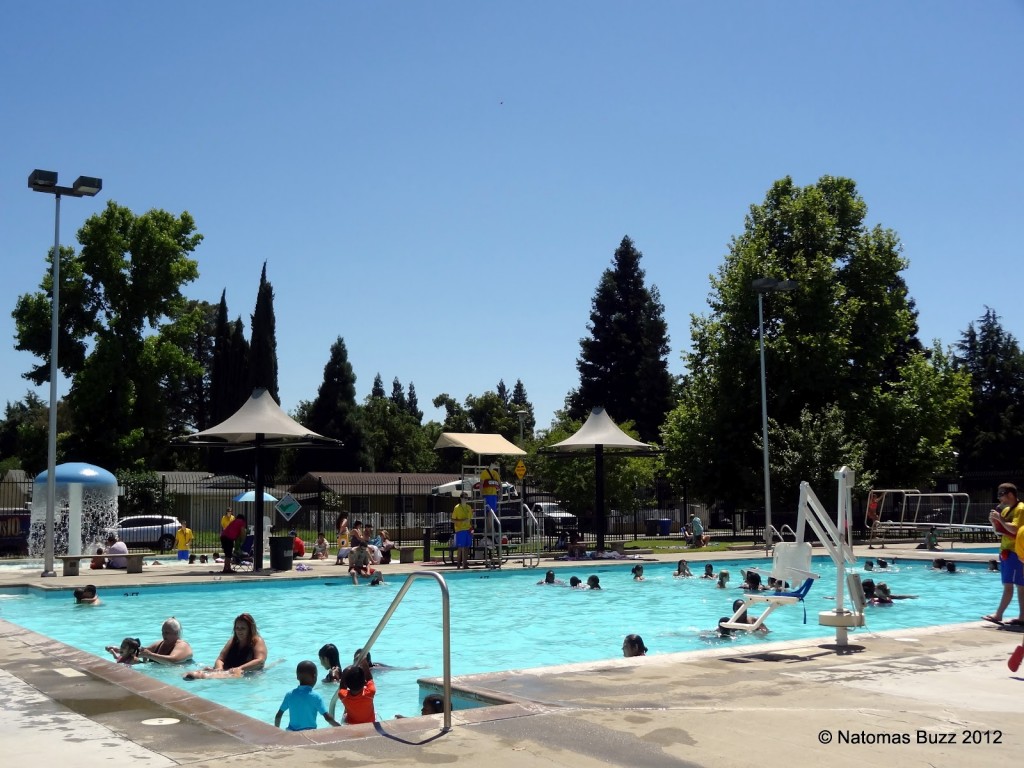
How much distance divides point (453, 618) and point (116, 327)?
33.4m

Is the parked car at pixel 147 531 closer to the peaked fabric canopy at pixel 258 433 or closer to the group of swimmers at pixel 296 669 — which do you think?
the peaked fabric canopy at pixel 258 433

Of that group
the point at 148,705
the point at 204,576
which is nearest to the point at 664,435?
the point at 204,576

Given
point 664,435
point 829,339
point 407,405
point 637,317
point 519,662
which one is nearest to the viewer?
point 519,662

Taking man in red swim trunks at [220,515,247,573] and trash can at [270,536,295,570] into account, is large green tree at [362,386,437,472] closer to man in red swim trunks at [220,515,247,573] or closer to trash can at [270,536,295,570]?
man in red swim trunks at [220,515,247,573]

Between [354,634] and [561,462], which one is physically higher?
[561,462]

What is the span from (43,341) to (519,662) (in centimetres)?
3776

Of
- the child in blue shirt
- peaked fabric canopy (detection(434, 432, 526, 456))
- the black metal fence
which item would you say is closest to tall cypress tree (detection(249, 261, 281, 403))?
the black metal fence

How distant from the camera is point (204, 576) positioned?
71.2 ft

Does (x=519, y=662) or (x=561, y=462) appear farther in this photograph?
(x=561, y=462)

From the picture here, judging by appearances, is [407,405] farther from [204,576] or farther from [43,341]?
[204,576]

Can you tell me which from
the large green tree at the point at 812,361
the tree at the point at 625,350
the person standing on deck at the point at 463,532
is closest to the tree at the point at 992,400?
the tree at the point at 625,350

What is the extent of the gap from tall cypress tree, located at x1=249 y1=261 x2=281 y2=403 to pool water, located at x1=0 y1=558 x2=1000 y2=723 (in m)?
47.5

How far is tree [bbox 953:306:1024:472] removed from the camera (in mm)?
64312

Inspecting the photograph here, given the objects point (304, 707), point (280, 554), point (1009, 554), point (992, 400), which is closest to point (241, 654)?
point (304, 707)
